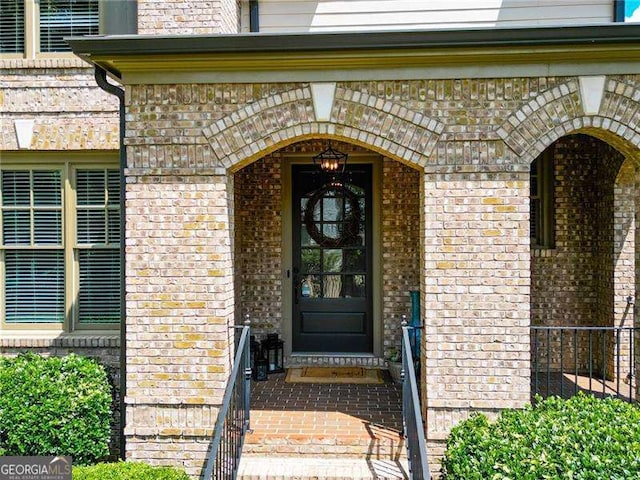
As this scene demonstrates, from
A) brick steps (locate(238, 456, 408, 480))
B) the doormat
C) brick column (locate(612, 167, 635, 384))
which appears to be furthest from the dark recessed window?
brick steps (locate(238, 456, 408, 480))

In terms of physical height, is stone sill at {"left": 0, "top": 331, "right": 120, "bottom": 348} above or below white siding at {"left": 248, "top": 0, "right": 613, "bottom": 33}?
below

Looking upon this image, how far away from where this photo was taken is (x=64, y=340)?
6016 millimetres

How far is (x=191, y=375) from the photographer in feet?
15.6

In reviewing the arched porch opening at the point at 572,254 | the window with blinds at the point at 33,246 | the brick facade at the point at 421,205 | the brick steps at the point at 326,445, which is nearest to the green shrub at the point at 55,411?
the brick facade at the point at 421,205

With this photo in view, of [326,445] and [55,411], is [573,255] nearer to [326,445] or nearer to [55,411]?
[326,445]

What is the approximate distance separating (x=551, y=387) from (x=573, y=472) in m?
2.94

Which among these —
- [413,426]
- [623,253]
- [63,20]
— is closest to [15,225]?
[63,20]

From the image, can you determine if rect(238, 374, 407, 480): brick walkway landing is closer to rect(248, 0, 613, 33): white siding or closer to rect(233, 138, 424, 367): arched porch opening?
rect(233, 138, 424, 367): arched porch opening

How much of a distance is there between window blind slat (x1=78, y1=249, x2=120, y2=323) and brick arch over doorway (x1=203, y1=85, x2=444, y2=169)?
7.75ft

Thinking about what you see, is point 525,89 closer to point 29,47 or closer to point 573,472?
point 573,472

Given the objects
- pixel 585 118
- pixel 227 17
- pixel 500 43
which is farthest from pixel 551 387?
pixel 227 17

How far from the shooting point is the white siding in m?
5.80

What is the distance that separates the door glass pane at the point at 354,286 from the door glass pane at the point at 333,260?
173mm

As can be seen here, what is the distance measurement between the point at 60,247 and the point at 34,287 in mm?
574
